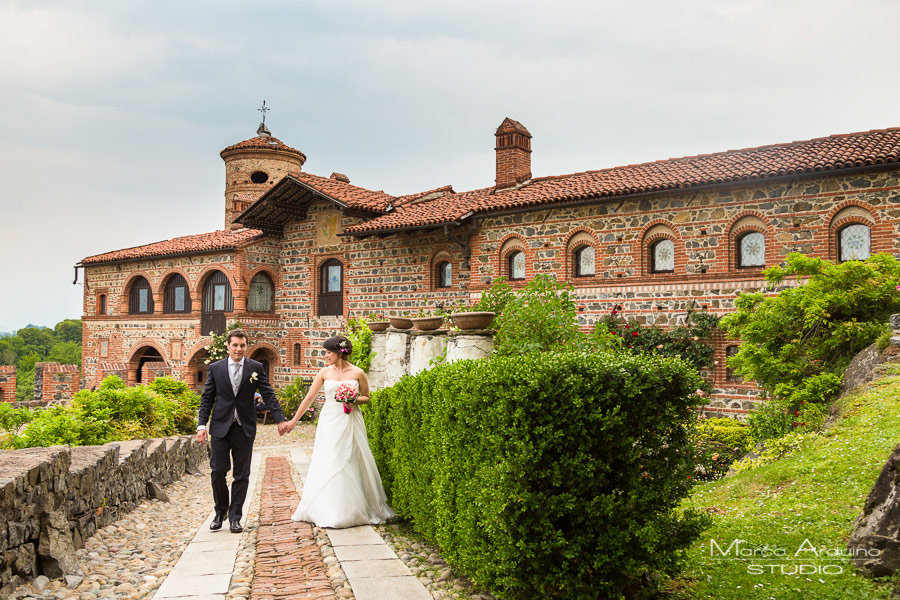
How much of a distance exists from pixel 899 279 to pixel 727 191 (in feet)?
15.1

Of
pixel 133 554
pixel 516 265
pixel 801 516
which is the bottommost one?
pixel 133 554

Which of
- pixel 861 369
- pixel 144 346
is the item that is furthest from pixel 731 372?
pixel 144 346

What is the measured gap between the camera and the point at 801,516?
Result: 5090 millimetres

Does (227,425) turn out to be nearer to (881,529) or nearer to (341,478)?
(341,478)

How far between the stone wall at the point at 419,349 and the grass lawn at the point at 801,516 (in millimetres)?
2674

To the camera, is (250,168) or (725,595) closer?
(725,595)

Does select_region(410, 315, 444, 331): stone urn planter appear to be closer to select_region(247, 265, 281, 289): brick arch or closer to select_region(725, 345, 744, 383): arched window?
select_region(725, 345, 744, 383): arched window

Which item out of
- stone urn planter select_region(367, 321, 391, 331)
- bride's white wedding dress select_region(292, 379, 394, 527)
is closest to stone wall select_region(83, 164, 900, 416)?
stone urn planter select_region(367, 321, 391, 331)

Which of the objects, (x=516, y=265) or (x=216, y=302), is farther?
(x=216, y=302)

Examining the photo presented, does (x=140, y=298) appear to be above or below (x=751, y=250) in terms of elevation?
below

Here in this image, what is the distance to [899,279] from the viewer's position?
391 inches

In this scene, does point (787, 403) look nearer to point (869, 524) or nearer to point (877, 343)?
point (877, 343)

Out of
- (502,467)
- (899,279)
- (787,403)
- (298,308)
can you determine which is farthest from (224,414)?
(298,308)

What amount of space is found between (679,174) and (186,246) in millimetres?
18669
